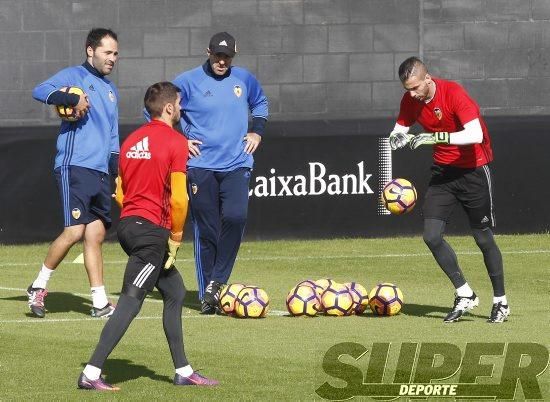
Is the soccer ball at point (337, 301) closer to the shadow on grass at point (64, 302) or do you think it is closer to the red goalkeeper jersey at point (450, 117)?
the red goalkeeper jersey at point (450, 117)

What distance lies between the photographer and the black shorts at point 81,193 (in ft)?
38.9

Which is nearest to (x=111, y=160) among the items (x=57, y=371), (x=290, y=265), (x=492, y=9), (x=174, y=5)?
(x=57, y=371)

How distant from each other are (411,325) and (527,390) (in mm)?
3012

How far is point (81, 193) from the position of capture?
1184cm

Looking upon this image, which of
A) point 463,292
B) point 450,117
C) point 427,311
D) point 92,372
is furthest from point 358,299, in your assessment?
point 92,372

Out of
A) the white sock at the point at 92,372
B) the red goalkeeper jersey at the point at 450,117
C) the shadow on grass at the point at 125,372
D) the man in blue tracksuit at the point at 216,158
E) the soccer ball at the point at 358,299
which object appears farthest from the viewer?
the man in blue tracksuit at the point at 216,158

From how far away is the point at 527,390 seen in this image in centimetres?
827

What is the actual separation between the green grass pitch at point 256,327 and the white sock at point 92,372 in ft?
0.35

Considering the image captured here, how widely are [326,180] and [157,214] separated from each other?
398 inches

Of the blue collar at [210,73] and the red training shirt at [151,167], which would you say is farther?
the blue collar at [210,73]

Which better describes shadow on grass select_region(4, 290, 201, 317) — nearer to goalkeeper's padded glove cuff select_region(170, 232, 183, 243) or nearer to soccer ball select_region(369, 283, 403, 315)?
soccer ball select_region(369, 283, 403, 315)

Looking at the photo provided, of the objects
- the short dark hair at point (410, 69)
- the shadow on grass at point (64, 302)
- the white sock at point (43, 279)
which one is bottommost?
the shadow on grass at point (64, 302)

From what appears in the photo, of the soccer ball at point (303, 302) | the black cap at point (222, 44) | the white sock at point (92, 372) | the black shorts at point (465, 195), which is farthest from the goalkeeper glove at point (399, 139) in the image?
the white sock at point (92, 372)

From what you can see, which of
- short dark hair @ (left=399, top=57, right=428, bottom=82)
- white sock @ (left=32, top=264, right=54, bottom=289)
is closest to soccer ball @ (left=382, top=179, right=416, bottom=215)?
short dark hair @ (left=399, top=57, right=428, bottom=82)
